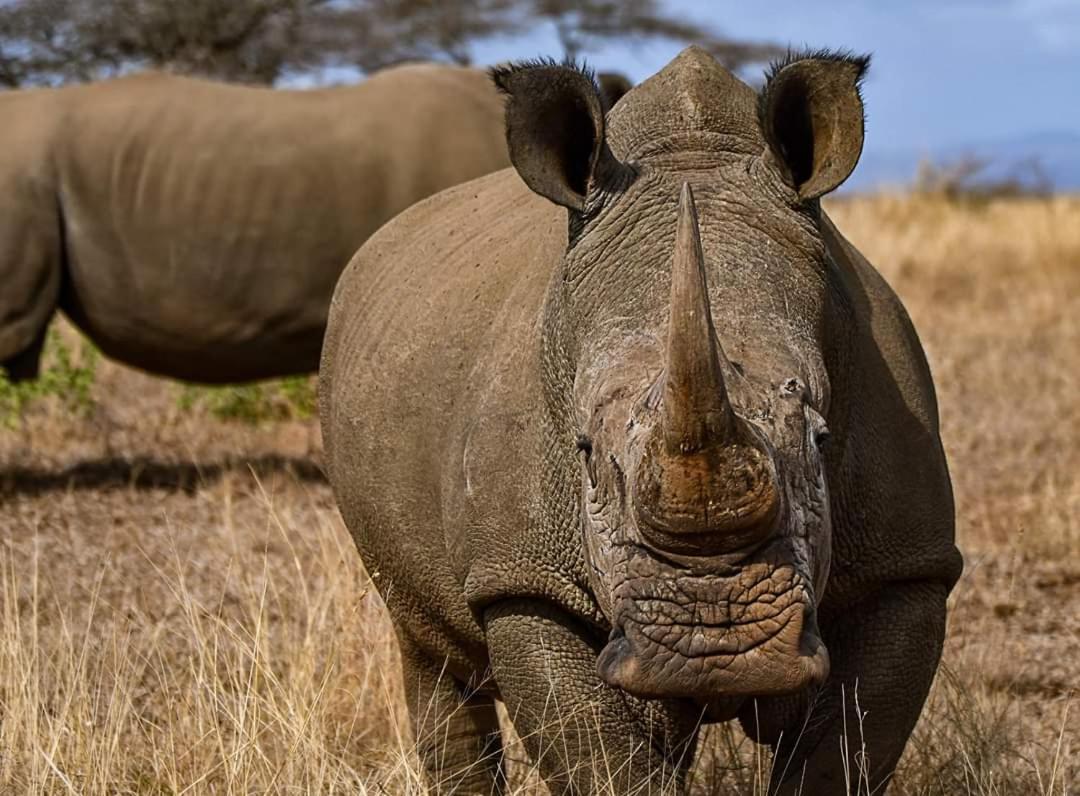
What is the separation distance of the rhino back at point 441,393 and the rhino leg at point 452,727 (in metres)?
0.17

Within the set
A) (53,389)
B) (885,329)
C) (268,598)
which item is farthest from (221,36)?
(885,329)

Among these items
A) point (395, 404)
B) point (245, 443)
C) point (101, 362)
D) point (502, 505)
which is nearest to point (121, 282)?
point (245, 443)

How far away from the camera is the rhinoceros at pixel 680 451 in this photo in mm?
2814

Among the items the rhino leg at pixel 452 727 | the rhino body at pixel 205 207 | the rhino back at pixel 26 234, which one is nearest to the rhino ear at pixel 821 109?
the rhino leg at pixel 452 727

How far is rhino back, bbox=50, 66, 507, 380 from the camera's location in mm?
8273

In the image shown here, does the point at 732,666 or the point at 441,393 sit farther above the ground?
the point at 732,666

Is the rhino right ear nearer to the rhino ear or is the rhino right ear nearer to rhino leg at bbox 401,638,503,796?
the rhino ear

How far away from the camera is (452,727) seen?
4562 millimetres

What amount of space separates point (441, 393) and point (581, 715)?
802 mm

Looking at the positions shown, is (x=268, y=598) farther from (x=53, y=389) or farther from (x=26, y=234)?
(x=53, y=389)

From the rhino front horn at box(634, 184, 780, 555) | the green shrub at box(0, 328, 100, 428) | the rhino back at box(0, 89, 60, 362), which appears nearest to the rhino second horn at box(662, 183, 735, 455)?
the rhino front horn at box(634, 184, 780, 555)

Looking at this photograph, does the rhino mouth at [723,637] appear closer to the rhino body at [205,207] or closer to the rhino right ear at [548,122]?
the rhino right ear at [548,122]

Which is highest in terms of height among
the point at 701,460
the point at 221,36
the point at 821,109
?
the point at 821,109

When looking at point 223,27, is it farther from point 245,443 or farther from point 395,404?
point 395,404
